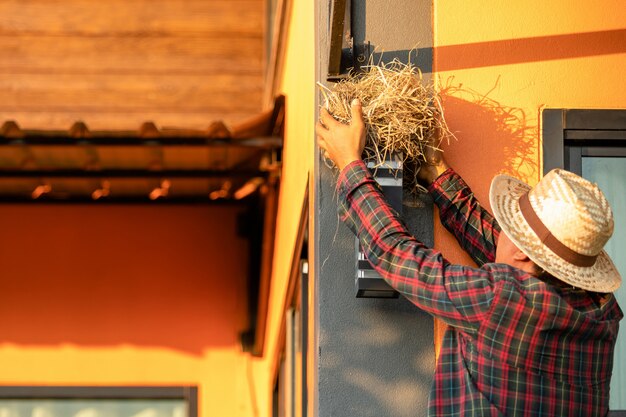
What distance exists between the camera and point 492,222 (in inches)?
154

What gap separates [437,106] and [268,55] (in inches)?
210

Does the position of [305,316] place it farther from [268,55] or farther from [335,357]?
[268,55]

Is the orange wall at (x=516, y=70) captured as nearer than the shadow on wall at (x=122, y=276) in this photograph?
Yes

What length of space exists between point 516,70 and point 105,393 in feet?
17.7

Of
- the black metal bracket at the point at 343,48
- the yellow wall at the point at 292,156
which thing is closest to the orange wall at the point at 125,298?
the yellow wall at the point at 292,156

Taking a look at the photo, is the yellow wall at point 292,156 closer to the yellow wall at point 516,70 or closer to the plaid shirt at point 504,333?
the yellow wall at point 516,70

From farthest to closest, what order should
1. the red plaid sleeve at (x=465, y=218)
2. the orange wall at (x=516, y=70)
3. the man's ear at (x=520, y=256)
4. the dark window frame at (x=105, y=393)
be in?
the dark window frame at (x=105, y=393) → the orange wall at (x=516, y=70) → the red plaid sleeve at (x=465, y=218) → the man's ear at (x=520, y=256)

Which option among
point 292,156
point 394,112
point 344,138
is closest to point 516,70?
point 394,112

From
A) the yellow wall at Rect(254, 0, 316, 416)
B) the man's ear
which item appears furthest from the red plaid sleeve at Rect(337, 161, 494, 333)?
the yellow wall at Rect(254, 0, 316, 416)

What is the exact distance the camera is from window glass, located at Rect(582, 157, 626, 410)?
13.9 feet

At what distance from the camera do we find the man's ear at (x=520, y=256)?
3.44 metres

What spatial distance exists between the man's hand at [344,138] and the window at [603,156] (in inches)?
29.2

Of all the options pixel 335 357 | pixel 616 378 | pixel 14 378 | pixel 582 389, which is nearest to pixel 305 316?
pixel 335 357

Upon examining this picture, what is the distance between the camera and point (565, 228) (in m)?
3.36
